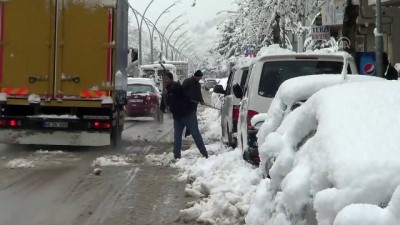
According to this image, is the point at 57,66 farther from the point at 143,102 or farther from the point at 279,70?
the point at 143,102

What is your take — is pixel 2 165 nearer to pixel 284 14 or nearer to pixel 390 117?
pixel 390 117

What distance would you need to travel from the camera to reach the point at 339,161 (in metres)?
3.34

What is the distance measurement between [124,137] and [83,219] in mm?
10002

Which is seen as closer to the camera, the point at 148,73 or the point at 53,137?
the point at 53,137

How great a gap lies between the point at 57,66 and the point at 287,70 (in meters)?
5.28

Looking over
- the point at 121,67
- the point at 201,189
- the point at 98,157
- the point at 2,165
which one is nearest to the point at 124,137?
the point at 121,67

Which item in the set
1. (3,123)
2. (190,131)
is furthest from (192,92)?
(3,123)

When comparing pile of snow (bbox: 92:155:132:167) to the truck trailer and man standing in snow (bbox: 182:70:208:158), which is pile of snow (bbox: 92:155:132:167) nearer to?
the truck trailer

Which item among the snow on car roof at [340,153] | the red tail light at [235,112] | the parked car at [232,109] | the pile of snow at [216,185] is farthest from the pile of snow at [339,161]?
the parked car at [232,109]

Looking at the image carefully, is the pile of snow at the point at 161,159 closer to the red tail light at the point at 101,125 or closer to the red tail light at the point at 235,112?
the red tail light at the point at 101,125

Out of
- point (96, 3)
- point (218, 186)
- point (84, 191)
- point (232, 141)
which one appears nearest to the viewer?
point (218, 186)

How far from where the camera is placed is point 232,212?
700 centimetres

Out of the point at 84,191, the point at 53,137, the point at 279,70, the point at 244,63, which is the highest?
the point at 244,63

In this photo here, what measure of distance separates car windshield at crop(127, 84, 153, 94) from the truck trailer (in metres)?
10.0
